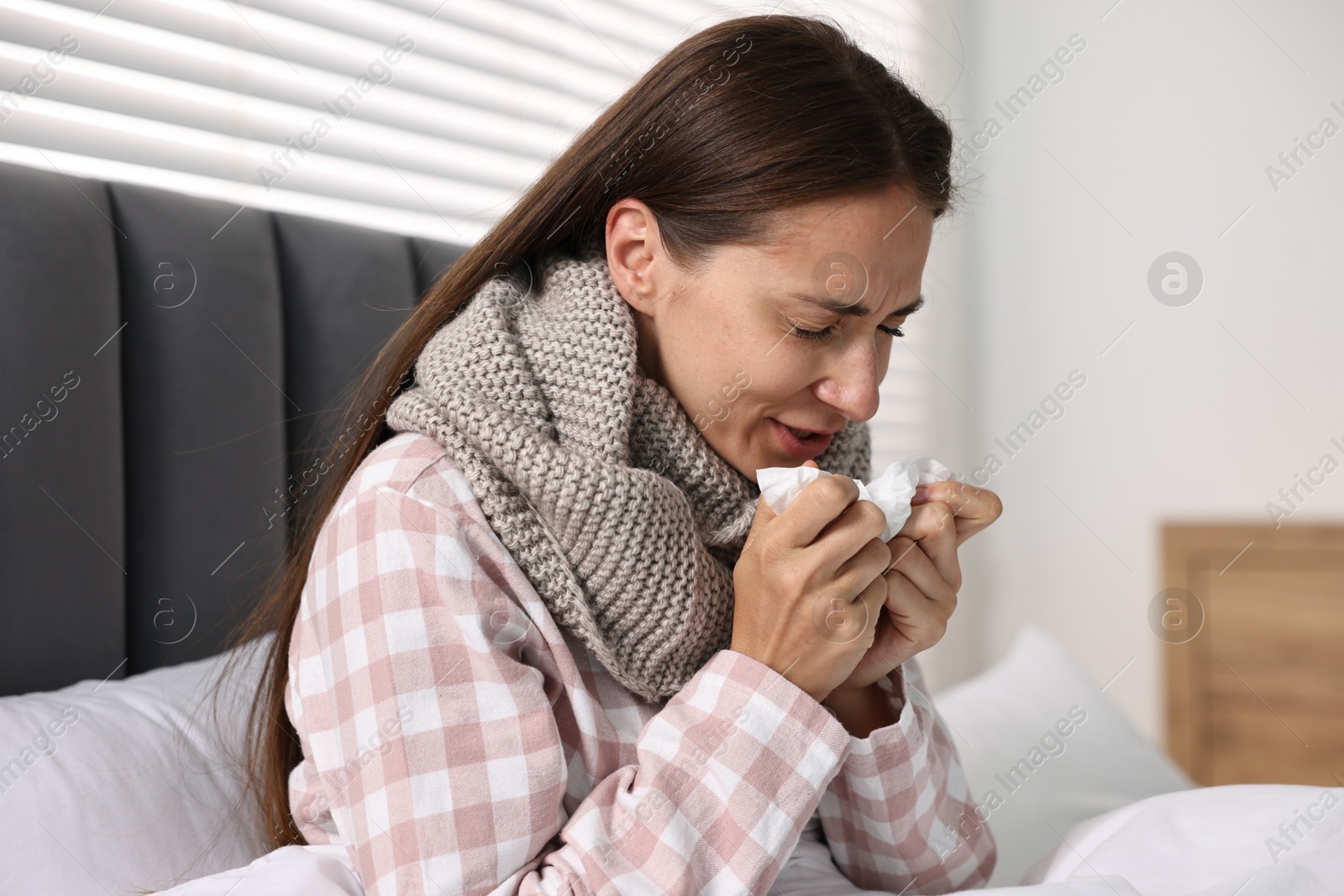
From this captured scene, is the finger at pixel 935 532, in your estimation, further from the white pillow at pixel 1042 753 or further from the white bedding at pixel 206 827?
the white pillow at pixel 1042 753

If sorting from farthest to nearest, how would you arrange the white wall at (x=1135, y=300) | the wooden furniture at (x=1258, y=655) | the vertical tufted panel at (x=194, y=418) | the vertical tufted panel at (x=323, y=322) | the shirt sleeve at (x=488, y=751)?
the white wall at (x=1135, y=300), the wooden furniture at (x=1258, y=655), the vertical tufted panel at (x=323, y=322), the vertical tufted panel at (x=194, y=418), the shirt sleeve at (x=488, y=751)

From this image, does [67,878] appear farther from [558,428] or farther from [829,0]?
[829,0]

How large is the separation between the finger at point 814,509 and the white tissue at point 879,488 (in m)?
0.02

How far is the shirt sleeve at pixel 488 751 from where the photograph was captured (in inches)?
27.3

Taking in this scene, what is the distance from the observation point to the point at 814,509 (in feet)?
2.51

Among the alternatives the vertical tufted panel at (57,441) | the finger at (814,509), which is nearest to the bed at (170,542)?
the vertical tufted panel at (57,441)

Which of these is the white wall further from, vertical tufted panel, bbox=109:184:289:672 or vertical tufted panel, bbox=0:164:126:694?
A: vertical tufted panel, bbox=0:164:126:694

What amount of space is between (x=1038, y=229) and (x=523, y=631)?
218 centimetres

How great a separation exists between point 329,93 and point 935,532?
1.09m

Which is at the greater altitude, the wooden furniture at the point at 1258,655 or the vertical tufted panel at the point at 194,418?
the vertical tufted panel at the point at 194,418

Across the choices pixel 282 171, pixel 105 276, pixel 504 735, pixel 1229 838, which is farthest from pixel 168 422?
pixel 1229 838

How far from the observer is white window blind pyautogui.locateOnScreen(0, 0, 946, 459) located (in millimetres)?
1142

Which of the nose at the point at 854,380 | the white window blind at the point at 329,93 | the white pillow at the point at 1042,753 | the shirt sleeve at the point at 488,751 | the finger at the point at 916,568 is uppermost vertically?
the white window blind at the point at 329,93

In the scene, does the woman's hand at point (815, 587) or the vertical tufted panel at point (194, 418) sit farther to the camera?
the vertical tufted panel at point (194, 418)
